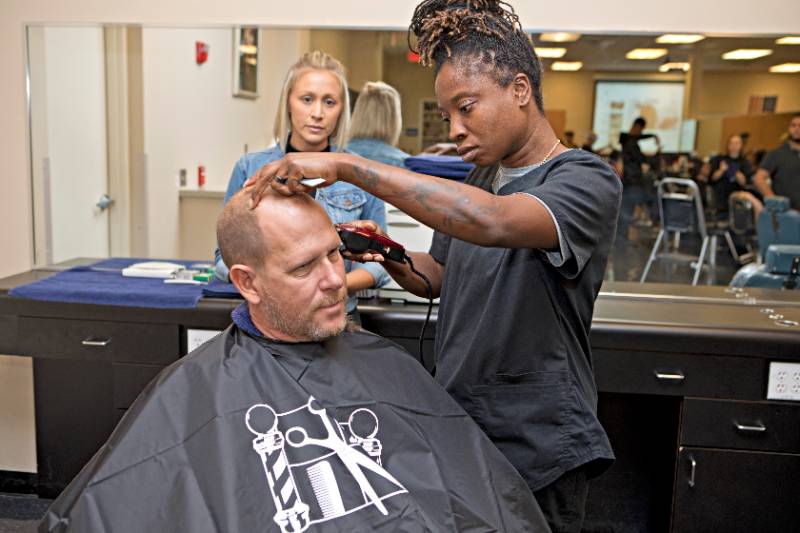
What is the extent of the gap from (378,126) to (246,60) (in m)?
0.54

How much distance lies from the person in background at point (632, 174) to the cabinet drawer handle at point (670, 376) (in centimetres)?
67

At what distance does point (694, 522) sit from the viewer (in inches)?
91.1

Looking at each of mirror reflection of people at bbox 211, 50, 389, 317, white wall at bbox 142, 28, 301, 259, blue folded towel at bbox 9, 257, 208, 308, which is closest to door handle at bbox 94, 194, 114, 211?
white wall at bbox 142, 28, 301, 259

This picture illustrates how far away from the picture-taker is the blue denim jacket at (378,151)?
2.64 metres

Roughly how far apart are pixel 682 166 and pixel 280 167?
1861 millimetres

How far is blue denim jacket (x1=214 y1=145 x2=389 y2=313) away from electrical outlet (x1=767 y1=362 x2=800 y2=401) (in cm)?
117

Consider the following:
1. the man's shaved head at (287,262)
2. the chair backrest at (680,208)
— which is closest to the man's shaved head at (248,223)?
the man's shaved head at (287,262)

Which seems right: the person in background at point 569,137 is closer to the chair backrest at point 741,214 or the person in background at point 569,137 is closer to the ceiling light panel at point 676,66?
the ceiling light panel at point 676,66

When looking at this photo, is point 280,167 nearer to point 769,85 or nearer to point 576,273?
point 576,273

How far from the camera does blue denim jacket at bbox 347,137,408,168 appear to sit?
264cm

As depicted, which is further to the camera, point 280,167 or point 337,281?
point 337,281

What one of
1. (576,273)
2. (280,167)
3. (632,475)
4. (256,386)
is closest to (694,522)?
(632,475)

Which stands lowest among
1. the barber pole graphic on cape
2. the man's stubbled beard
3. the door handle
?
the barber pole graphic on cape

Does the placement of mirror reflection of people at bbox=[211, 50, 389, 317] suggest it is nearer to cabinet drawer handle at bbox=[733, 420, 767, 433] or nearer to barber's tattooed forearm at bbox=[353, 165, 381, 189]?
barber's tattooed forearm at bbox=[353, 165, 381, 189]
